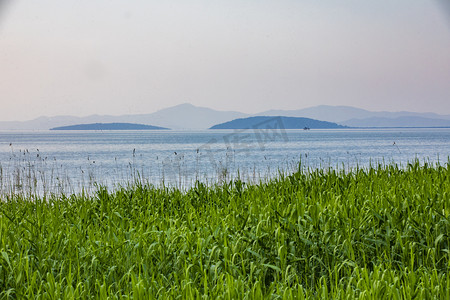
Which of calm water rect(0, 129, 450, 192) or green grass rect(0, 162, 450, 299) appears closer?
green grass rect(0, 162, 450, 299)

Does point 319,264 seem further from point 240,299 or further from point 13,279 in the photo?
point 13,279

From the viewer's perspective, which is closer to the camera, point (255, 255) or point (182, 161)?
point (255, 255)

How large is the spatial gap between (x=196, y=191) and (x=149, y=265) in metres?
3.96

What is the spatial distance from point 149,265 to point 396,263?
9.40 feet

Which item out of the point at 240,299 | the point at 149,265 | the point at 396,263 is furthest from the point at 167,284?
the point at 396,263

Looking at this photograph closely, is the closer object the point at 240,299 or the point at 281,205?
the point at 240,299

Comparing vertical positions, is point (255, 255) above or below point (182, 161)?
above

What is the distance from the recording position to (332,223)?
5.72 meters

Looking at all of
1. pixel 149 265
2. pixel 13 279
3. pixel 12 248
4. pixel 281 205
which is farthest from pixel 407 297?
pixel 12 248

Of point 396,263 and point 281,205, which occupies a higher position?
point 281,205

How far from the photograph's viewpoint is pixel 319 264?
5.10 m

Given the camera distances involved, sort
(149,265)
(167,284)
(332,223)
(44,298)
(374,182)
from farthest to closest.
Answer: (374,182), (332,223), (149,265), (167,284), (44,298)

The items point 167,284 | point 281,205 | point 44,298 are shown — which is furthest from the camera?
point 281,205

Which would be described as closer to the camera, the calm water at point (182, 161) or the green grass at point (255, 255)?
the green grass at point (255, 255)
